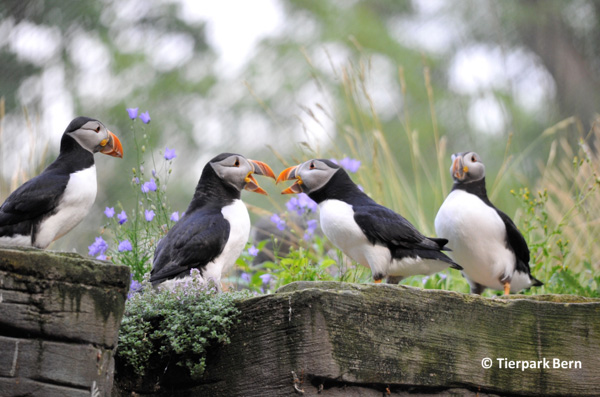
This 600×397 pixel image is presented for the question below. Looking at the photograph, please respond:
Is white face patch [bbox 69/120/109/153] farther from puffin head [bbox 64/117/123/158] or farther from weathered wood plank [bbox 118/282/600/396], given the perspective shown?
weathered wood plank [bbox 118/282/600/396]

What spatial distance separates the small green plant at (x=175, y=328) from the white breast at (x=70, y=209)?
1.61ft

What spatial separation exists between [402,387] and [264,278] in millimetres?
1424

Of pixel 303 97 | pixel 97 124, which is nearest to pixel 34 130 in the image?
pixel 97 124

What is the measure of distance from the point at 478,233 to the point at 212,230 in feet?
4.38

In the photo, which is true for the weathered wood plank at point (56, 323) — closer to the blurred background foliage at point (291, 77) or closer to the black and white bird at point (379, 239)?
the black and white bird at point (379, 239)

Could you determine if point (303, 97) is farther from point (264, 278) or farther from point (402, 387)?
point (402, 387)

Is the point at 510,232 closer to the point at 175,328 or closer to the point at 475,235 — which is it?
the point at 475,235

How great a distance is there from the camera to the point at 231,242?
3.07 meters

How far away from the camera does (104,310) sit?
2.22 metres

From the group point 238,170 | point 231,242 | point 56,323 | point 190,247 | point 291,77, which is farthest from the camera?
point 291,77

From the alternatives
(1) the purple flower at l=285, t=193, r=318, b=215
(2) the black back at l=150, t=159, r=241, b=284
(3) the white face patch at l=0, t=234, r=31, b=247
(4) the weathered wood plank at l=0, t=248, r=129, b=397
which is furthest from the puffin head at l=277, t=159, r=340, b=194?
(4) the weathered wood plank at l=0, t=248, r=129, b=397

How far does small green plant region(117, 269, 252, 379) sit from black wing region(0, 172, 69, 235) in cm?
55

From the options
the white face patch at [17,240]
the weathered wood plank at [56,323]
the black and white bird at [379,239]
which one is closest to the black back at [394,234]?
the black and white bird at [379,239]

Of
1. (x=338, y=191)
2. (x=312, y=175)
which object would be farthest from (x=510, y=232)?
(x=312, y=175)
